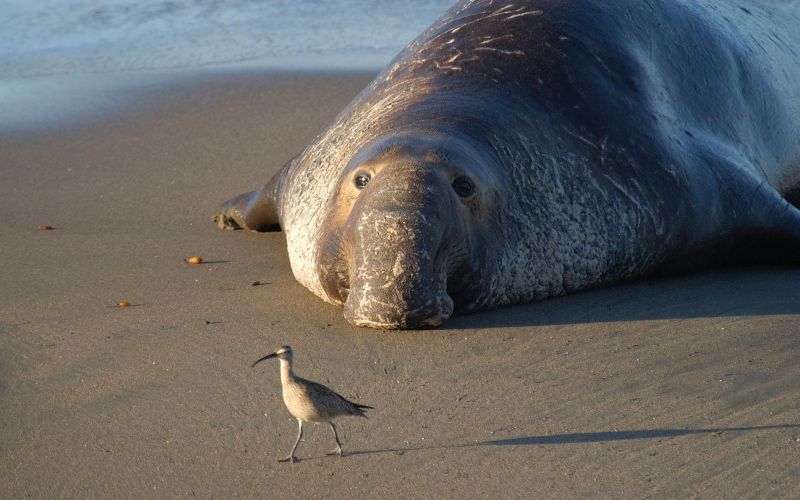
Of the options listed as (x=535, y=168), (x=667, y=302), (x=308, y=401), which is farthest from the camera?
(x=535, y=168)

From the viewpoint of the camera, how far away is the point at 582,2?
6.72 meters

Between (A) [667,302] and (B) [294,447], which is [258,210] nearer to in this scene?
(A) [667,302]

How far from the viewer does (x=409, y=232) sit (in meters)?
5.14

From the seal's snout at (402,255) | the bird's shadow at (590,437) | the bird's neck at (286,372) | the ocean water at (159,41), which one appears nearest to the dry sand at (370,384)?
the bird's shadow at (590,437)

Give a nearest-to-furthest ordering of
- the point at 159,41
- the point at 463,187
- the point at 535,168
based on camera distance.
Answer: the point at 463,187
the point at 535,168
the point at 159,41

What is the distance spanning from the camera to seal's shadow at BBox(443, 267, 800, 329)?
5.50m

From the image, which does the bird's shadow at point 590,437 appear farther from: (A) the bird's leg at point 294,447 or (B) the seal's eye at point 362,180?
(B) the seal's eye at point 362,180

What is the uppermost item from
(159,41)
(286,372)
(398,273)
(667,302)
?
(286,372)

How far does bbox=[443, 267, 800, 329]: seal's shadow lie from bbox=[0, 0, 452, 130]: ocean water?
581 centimetres

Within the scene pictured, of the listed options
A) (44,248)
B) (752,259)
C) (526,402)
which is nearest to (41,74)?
(44,248)

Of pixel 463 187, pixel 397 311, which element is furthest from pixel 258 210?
pixel 397 311

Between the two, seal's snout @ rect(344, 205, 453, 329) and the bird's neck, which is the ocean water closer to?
seal's snout @ rect(344, 205, 453, 329)

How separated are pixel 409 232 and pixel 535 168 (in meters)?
1.02

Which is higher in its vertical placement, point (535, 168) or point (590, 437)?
point (535, 168)
